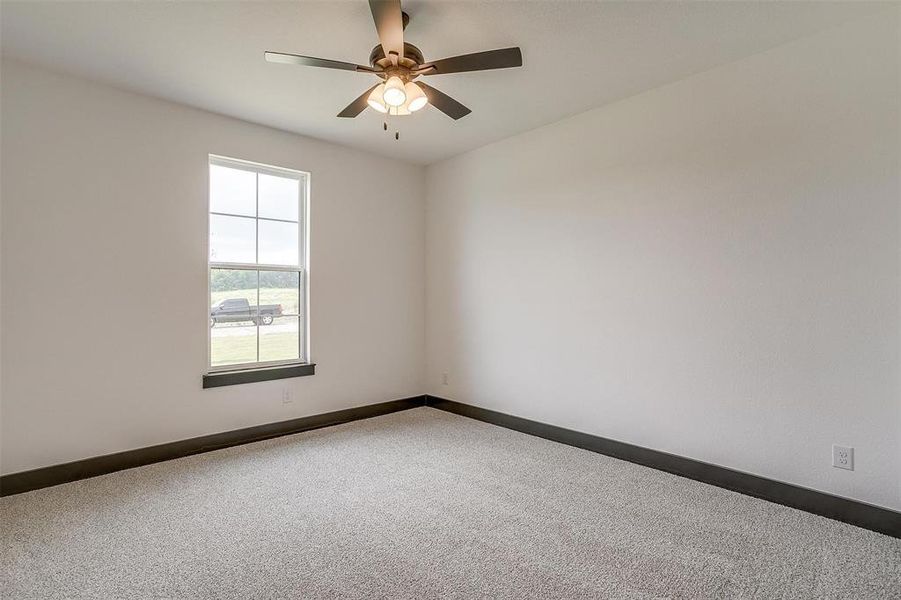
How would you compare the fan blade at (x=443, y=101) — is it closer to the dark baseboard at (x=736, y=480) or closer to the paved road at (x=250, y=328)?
the paved road at (x=250, y=328)

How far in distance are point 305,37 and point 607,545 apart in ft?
9.99

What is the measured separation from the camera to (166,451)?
3.31 metres

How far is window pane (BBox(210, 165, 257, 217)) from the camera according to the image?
367cm

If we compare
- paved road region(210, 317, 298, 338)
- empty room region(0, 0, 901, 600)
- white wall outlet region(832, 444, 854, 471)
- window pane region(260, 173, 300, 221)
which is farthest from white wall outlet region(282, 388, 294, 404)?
white wall outlet region(832, 444, 854, 471)

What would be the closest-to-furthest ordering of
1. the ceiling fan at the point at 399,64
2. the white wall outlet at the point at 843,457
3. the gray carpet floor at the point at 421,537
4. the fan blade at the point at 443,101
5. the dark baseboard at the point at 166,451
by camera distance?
the gray carpet floor at the point at 421,537, the ceiling fan at the point at 399,64, the white wall outlet at the point at 843,457, the fan blade at the point at 443,101, the dark baseboard at the point at 166,451

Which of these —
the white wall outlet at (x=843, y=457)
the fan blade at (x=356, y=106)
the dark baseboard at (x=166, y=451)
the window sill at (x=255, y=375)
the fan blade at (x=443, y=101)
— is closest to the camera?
the white wall outlet at (x=843, y=457)

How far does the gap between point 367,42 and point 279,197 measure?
1881mm

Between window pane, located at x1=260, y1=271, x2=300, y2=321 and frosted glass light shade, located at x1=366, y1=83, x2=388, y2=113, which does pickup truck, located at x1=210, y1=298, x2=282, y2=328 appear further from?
frosted glass light shade, located at x1=366, y1=83, x2=388, y2=113

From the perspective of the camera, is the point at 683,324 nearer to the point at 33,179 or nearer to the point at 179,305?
the point at 179,305

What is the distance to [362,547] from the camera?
7.02 ft

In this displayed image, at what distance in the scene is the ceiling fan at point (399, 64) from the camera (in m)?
2.08

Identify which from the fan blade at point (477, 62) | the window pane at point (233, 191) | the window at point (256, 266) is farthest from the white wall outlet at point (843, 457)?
the window pane at point (233, 191)

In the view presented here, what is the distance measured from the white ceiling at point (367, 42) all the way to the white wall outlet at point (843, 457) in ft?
7.35

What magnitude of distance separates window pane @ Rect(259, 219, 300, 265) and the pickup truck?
1.27 feet
